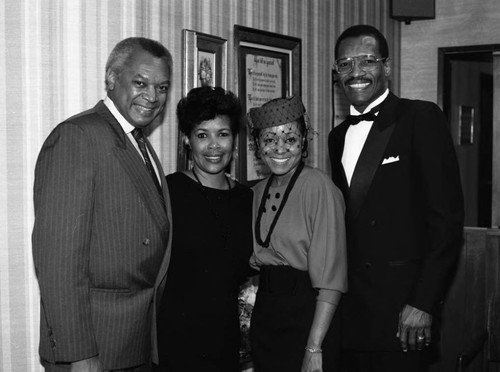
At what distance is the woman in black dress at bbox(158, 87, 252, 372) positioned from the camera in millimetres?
2490

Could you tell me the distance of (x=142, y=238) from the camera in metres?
2.14

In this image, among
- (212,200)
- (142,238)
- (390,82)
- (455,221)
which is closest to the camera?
(142,238)

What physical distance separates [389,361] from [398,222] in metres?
0.55

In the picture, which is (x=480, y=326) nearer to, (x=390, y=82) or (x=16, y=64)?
(x=390, y=82)

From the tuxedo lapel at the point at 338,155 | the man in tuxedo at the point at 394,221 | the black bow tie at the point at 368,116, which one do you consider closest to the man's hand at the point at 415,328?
the man in tuxedo at the point at 394,221

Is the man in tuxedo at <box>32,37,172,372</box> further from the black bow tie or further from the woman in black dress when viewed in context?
the black bow tie

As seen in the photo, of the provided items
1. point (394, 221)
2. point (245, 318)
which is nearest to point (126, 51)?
point (394, 221)

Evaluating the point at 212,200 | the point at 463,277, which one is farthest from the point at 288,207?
the point at 463,277

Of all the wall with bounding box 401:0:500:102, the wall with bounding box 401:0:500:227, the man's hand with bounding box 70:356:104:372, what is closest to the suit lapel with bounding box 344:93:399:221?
the man's hand with bounding box 70:356:104:372

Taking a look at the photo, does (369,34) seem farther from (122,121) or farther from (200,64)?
(122,121)

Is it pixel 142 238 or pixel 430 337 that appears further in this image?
pixel 430 337

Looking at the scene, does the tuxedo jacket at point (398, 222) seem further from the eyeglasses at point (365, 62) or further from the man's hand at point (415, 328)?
the eyeglasses at point (365, 62)

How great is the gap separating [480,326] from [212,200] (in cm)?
288

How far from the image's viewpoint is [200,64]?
3.07 metres
